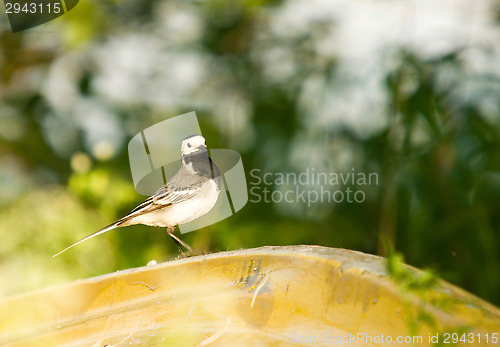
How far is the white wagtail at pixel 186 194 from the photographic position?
1.95 ft

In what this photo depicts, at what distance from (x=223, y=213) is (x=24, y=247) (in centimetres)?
35

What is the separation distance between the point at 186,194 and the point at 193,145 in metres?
0.07

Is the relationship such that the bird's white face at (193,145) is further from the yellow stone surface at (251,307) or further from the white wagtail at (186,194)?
the yellow stone surface at (251,307)

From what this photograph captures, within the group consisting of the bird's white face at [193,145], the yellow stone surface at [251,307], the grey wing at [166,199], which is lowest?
the yellow stone surface at [251,307]

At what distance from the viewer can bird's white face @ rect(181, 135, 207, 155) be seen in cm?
58

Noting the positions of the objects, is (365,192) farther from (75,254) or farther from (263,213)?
(75,254)

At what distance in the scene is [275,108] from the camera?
0.93 m

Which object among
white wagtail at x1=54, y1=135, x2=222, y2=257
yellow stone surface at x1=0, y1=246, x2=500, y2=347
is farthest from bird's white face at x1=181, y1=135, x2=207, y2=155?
yellow stone surface at x1=0, y1=246, x2=500, y2=347

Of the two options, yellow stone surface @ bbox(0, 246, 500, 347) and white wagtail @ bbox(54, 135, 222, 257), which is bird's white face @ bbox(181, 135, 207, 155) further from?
yellow stone surface @ bbox(0, 246, 500, 347)

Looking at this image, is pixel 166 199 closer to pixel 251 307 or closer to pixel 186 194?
pixel 186 194

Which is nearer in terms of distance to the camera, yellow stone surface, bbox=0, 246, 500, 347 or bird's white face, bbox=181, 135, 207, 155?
yellow stone surface, bbox=0, 246, 500, 347

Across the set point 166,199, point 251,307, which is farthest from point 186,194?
point 251,307

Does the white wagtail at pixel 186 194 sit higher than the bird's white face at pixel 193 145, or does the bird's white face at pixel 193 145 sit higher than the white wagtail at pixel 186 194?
the bird's white face at pixel 193 145

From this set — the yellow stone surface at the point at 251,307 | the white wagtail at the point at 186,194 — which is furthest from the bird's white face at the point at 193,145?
the yellow stone surface at the point at 251,307
